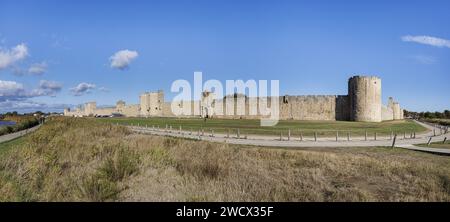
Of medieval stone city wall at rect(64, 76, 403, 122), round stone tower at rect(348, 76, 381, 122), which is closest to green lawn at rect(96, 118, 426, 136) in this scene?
round stone tower at rect(348, 76, 381, 122)

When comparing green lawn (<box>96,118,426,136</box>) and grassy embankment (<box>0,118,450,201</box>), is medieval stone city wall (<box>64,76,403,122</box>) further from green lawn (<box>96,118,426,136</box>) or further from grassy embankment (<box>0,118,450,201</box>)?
grassy embankment (<box>0,118,450,201</box>)

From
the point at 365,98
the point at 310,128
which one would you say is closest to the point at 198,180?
the point at 310,128

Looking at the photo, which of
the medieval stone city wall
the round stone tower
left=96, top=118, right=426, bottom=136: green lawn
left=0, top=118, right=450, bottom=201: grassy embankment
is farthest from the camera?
the medieval stone city wall

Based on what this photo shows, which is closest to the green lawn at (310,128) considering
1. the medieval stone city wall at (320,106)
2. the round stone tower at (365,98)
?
the round stone tower at (365,98)

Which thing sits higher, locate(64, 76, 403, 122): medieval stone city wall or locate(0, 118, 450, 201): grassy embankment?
locate(64, 76, 403, 122): medieval stone city wall

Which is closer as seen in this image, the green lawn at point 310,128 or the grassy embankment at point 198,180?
the grassy embankment at point 198,180

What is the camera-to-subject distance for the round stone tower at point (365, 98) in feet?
186

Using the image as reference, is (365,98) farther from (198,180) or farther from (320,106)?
(198,180)

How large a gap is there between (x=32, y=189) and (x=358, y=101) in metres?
55.3

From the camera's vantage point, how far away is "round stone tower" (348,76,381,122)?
56.8 metres

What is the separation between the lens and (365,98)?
56844 mm

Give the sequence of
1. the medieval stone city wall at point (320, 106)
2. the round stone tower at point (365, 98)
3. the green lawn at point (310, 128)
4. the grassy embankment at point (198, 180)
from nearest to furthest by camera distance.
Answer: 1. the grassy embankment at point (198, 180)
2. the green lawn at point (310, 128)
3. the round stone tower at point (365, 98)
4. the medieval stone city wall at point (320, 106)

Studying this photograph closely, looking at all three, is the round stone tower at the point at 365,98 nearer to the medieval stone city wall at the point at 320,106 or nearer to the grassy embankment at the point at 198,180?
the medieval stone city wall at the point at 320,106
